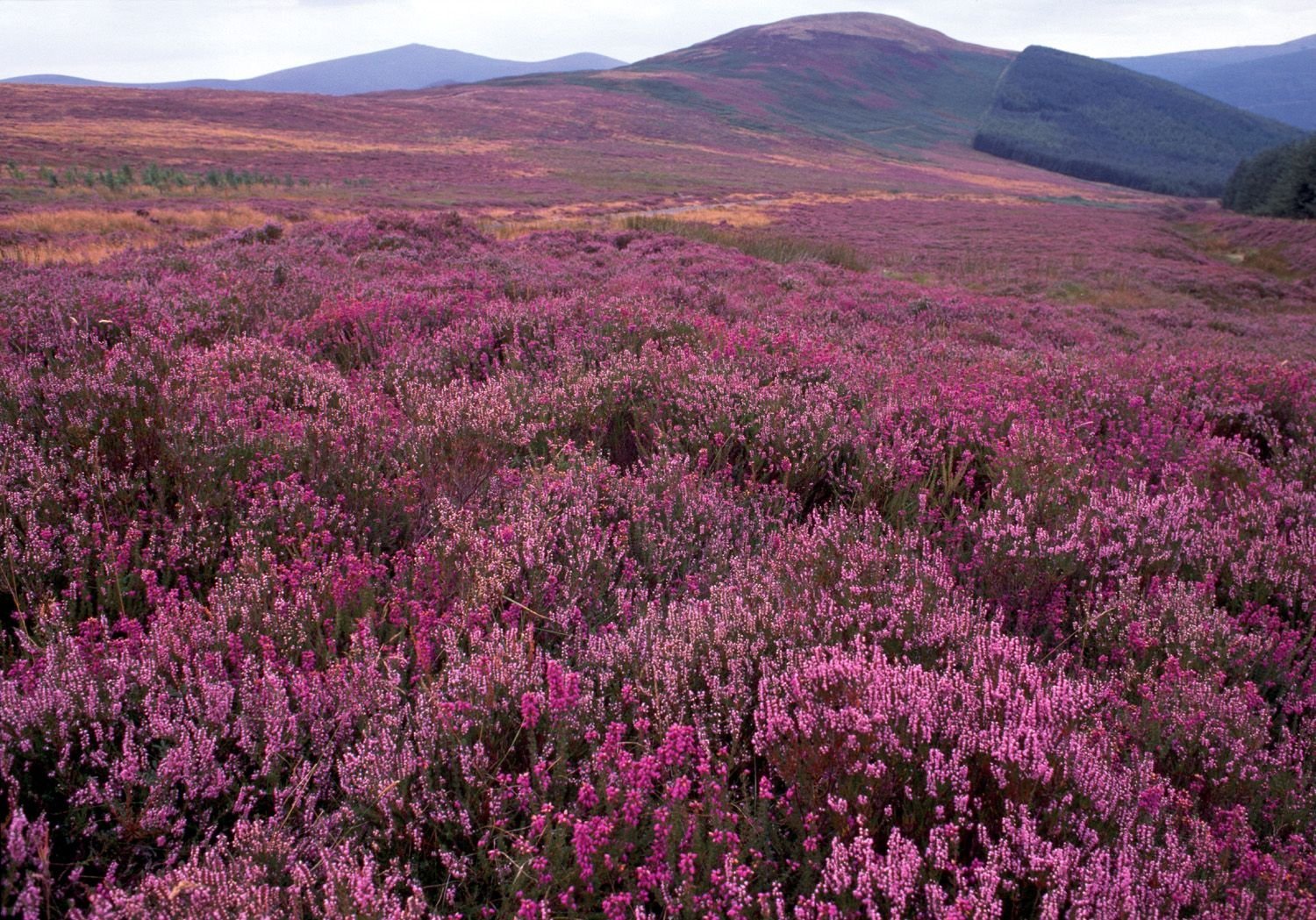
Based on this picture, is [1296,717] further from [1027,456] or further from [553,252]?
[553,252]

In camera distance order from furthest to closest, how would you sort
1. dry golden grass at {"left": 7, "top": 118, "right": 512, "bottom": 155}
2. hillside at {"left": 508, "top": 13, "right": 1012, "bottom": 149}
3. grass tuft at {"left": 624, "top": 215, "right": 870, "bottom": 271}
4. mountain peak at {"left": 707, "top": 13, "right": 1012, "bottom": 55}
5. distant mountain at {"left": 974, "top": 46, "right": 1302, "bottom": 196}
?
mountain peak at {"left": 707, "top": 13, "right": 1012, "bottom": 55}
hillside at {"left": 508, "top": 13, "right": 1012, "bottom": 149}
distant mountain at {"left": 974, "top": 46, "right": 1302, "bottom": 196}
dry golden grass at {"left": 7, "top": 118, "right": 512, "bottom": 155}
grass tuft at {"left": 624, "top": 215, "right": 870, "bottom": 271}

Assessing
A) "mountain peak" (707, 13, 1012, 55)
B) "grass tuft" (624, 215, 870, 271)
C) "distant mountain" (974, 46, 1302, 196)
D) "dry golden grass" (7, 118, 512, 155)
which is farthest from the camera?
"mountain peak" (707, 13, 1012, 55)

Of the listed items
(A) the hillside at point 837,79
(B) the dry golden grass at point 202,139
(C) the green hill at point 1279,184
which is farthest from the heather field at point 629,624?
(A) the hillside at point 837,79

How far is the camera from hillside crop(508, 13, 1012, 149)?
399ft

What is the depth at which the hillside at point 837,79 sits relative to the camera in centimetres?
12156

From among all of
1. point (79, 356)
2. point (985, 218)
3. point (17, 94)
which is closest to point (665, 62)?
point (17, 94)

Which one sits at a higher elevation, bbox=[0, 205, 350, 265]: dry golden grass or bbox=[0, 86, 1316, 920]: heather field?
bbox=[0, 205, 350, 265]: dry golden grass

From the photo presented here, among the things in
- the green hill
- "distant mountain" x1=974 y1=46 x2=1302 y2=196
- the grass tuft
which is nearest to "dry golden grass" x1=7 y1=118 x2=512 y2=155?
the grass tuft

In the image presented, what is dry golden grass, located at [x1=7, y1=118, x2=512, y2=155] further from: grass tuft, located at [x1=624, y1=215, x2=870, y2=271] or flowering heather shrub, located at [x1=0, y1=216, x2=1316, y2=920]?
flowering heather shrub, located at [x1=0, y1=216, x2=1316, y2=920]

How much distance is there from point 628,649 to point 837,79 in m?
172

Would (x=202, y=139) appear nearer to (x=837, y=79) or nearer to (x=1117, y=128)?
(x=1117, y=128)

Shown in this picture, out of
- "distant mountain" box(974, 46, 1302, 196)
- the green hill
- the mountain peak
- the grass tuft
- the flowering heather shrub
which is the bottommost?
the flowering heather shrub

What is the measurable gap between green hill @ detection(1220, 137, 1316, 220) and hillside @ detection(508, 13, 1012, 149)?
58707 millimetres

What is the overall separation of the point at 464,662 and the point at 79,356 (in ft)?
12.7
